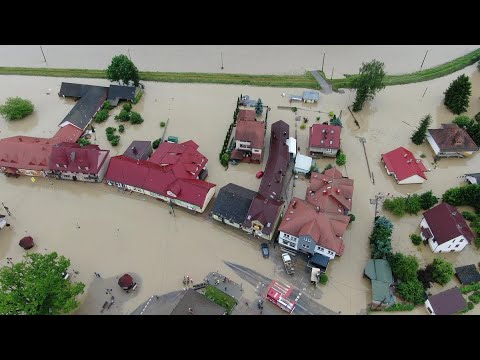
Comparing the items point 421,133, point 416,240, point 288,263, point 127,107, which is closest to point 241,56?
point 127,107

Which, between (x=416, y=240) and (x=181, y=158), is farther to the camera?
(x=181, y=158)

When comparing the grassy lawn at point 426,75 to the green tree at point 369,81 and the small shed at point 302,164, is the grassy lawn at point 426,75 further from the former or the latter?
the small shed at point 302,164

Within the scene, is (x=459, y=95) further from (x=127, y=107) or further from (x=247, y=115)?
(x=127, y=107)

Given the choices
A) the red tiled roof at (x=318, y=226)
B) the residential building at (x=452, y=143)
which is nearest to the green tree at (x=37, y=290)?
the red tiled roof at (x=318, y=226)

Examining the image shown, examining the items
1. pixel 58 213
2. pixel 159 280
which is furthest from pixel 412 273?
pixel 58 213

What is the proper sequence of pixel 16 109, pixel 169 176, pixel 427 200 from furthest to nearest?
pixel 16 109 → pixel 169 176 → pixel 427 200
